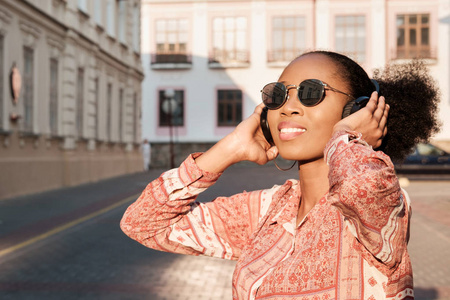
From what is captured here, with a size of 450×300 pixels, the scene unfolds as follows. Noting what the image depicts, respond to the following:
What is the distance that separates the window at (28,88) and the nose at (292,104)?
16314 mm

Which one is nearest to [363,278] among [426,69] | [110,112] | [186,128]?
[426,69]

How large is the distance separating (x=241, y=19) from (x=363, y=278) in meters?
37.2

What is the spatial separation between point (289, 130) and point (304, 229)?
30cm

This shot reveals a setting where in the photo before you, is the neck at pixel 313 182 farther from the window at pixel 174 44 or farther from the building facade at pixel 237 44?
the window at pixel 174 44

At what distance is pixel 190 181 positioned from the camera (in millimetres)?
2268

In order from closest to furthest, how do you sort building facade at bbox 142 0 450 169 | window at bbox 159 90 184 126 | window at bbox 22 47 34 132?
window at bbox 22 47 34 132 < building facade at bbox 142 0 450 169 < window at bbox 159 90 184 126

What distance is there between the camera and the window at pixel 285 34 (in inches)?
1500

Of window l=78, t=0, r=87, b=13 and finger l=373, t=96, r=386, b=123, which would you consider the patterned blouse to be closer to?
finger l=373, t=96, r=386, b=123

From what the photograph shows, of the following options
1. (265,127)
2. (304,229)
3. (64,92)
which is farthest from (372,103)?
(64,92)

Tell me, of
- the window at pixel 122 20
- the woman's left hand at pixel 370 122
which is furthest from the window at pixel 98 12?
the woman's left hand at pixel 370 122

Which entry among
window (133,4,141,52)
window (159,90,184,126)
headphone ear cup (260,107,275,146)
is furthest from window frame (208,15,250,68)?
headphone ear cup (260,107,275,146)

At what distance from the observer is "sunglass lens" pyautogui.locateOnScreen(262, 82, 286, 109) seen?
6.64 feet

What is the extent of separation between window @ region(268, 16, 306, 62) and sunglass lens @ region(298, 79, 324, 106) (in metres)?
36.5

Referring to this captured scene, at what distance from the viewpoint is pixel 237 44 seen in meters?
38.3
